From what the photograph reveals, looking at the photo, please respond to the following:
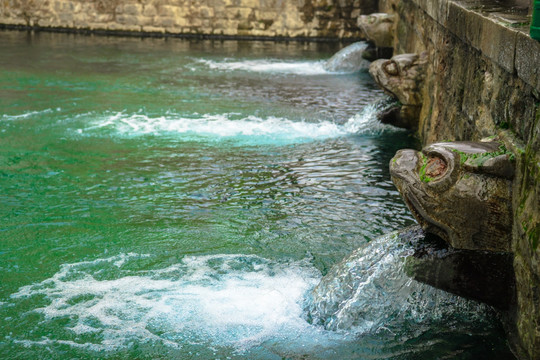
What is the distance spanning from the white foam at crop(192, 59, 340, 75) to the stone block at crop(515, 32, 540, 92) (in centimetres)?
863

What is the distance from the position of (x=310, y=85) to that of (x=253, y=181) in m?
4.97

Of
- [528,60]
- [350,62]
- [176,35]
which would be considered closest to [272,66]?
[350,62]

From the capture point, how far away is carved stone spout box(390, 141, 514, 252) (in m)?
3.27

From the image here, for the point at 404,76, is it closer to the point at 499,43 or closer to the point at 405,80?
the point at 405,80

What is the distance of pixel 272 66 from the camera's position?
12.8 metres

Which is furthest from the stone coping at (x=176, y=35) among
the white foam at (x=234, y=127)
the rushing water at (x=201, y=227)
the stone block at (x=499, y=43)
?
the stone block at (x=499, y=43)

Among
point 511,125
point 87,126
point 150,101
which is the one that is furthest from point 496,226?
point 150,101

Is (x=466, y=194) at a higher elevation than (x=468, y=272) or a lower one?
higher

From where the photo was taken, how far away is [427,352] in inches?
140

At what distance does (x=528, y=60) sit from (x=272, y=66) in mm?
9543

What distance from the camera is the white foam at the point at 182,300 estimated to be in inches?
148

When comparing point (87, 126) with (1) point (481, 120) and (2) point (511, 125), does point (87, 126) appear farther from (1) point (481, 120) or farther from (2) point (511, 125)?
(2) point (511, 125)

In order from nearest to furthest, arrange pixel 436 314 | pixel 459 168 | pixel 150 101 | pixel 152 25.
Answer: pixel 459 168 → pixel 436 314 → pixel 150 101 → pixel 152 25

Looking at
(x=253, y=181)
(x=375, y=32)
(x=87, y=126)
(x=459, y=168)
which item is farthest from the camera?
(x=375, y=32)
